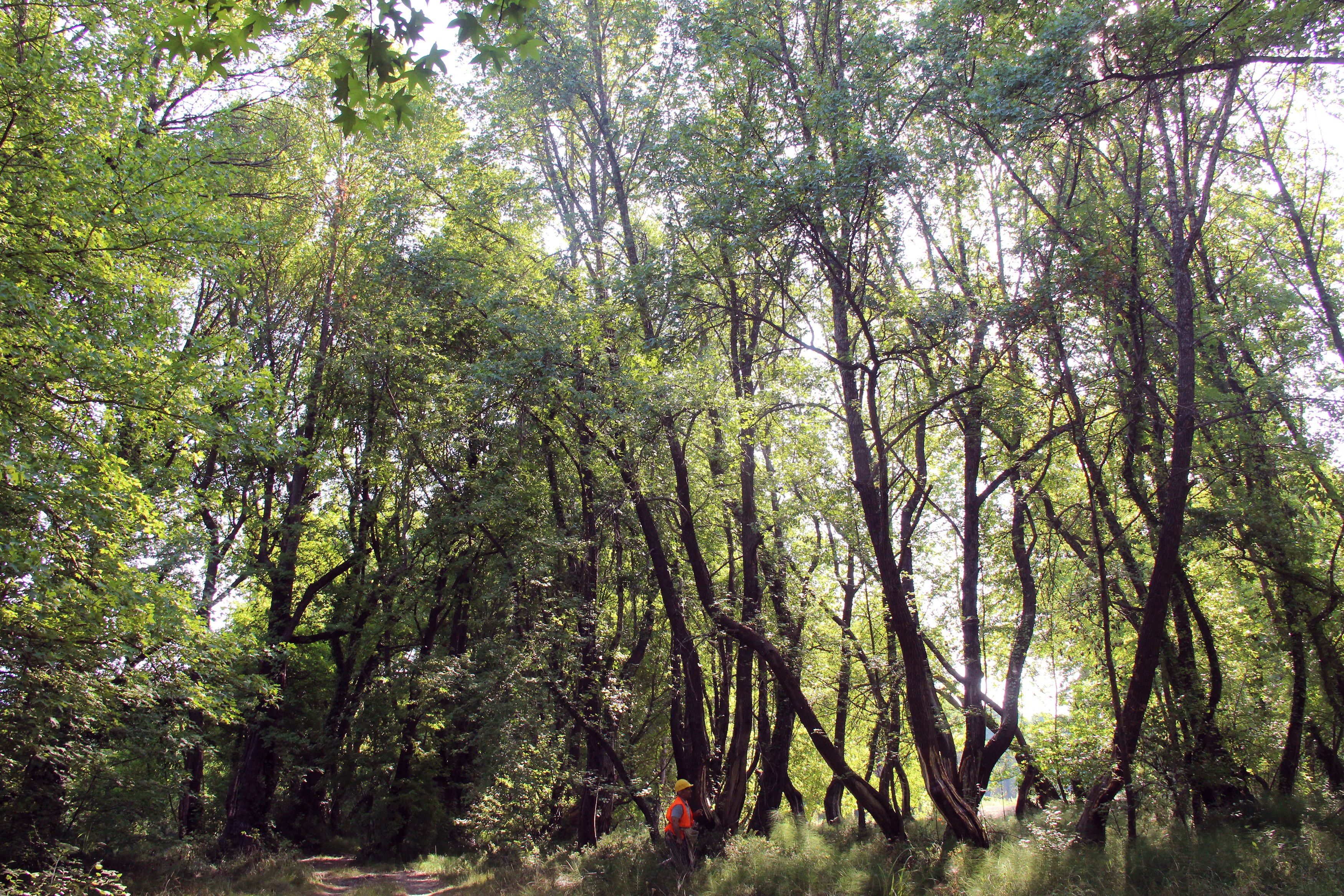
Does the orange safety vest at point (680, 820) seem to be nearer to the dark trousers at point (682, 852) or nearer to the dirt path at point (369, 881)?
the dark trousers at point (682, 852)

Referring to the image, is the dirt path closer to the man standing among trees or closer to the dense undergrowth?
the dense undergrowth

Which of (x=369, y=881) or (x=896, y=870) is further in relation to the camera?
(x=369, y=881)

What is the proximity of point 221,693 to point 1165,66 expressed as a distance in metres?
13.4

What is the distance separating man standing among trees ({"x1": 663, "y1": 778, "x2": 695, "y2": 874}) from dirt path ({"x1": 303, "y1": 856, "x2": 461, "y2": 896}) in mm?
4747

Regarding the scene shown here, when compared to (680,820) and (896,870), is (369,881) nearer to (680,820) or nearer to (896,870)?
(680,820)

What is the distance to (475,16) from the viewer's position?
10.8 feet

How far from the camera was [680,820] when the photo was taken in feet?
33.5

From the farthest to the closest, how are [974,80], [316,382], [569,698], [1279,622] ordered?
[316,382] < [569,698] < [1279,622] < [974,80]

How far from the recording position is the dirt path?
41.8 ft

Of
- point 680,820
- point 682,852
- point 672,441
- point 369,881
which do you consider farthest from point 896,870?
point 369,881

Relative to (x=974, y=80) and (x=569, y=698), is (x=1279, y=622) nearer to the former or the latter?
(x=974, y=80)

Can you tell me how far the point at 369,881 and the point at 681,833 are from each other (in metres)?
7.76

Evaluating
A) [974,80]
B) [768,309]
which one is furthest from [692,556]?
[974,80]

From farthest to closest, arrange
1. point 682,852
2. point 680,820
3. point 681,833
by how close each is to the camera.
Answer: point 682,852 < point 681,833 < point 680,820
